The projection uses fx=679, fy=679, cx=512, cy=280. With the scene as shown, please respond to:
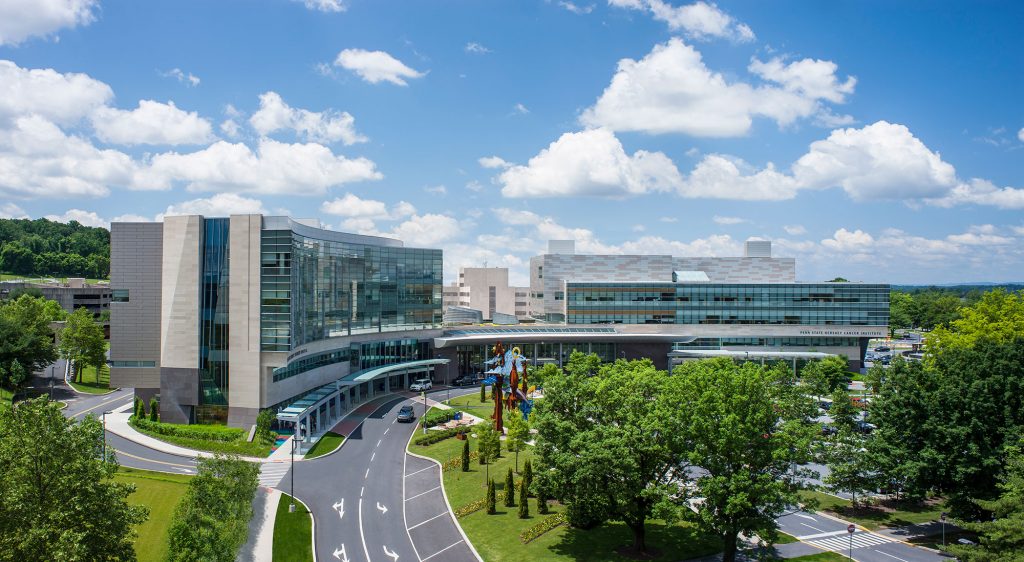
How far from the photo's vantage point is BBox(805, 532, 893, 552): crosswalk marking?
47000 mm

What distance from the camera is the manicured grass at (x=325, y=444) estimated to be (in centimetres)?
6850

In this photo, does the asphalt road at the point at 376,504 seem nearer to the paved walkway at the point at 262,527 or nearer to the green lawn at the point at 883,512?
the paved walkway at the point at 262,527

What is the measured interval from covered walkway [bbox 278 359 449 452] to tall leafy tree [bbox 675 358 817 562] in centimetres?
4414

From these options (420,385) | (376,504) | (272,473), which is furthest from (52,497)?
(420,385)

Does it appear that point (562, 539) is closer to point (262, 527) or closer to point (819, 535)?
point (819, 535)

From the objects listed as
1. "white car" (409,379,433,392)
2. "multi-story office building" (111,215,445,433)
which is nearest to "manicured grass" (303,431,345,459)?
"multi-story office building" (111,215,445,433)

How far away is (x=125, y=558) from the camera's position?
33750mm

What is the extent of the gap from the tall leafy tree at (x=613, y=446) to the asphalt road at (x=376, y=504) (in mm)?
8911

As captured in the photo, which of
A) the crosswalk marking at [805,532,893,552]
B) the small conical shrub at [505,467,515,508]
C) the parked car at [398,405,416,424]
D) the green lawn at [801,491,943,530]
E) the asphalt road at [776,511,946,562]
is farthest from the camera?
the parked car at [398,405,416,424]

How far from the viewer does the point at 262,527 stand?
50031 millimetres

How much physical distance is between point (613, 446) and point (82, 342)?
92.0 m

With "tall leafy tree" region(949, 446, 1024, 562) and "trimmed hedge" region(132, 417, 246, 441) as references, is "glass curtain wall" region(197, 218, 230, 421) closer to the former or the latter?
"trimmed hedge" region(132, 417, 246, 441)

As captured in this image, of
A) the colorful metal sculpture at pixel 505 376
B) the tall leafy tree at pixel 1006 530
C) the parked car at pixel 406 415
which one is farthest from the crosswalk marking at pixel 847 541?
the parked car at pixel 406 415

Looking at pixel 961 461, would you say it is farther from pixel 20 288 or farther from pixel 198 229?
pixel 20 288
